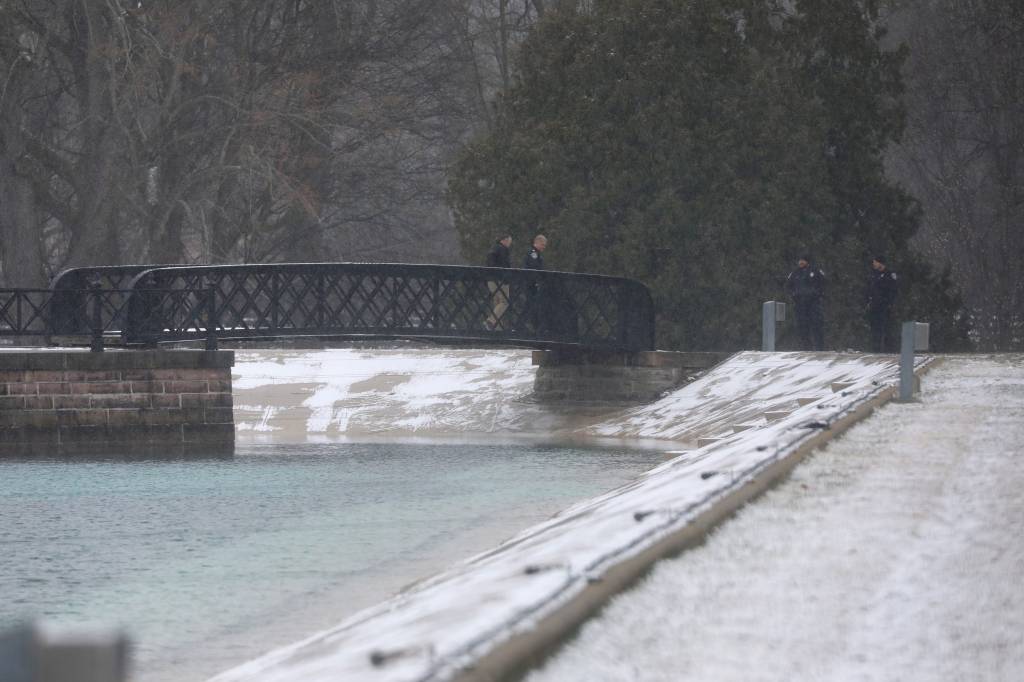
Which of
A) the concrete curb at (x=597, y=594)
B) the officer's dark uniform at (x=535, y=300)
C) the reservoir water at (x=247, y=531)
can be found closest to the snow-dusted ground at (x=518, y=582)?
the concrete curb at (x=597, y=594)

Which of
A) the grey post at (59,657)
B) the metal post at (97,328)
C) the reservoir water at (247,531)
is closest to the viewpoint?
the grey post at (59,657)

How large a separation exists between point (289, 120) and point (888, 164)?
58.7 feet

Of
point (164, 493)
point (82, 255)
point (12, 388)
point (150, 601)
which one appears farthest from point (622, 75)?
point (150, 601)

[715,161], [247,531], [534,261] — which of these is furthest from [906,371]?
[715,161]

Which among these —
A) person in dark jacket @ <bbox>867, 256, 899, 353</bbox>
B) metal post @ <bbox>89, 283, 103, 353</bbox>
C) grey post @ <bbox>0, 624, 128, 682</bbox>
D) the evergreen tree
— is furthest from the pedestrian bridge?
grey post @ <bbox>0, 624, 128, 682</bbox>

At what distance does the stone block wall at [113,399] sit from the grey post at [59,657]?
22573 millimetres

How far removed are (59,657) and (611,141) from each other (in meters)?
29.2

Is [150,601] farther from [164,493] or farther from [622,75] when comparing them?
[622,75]

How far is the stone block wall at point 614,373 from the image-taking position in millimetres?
28188

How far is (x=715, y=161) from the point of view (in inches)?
1208

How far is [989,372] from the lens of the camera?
18922 mm

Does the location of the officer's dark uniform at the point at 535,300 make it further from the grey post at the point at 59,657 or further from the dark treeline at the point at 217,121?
the grey post at the point at 59,657

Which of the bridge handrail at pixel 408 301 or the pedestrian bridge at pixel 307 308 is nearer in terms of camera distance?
the pedestrian bridge at pixel 307 308

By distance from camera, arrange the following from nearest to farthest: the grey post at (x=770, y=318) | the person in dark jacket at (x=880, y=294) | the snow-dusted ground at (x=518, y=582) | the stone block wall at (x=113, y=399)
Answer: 1. the snow-dusted ground at (x=518, y=582)
2. the grey post at (x=770, y=318)
3. the stone block wall at (x=113, y=399)
4. the person in dark jacket at (x=880, y=294)
